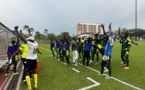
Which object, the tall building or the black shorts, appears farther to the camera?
the tall building

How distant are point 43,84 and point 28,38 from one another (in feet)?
7.26

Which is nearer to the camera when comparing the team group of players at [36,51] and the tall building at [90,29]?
Answer: the team group of players at [36,51]

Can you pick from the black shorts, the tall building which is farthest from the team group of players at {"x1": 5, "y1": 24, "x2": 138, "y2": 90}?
the tall building

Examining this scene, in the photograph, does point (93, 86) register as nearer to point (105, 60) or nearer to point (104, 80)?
point (104, 80)

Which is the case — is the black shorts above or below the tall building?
below

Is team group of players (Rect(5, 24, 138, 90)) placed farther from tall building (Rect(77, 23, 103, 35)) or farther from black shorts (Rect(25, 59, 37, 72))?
tall building (Rect(77, 23, 103, 35))

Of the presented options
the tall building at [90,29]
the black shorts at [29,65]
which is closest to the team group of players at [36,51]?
the black shorts at [29,65]

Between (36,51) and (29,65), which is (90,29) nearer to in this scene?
(36,51)

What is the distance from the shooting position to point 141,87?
7902 mm

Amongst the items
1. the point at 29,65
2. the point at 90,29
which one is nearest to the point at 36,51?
the point at 29,65

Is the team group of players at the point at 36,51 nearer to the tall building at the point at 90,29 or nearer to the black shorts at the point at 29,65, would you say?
the black shorts at the point at 29,65

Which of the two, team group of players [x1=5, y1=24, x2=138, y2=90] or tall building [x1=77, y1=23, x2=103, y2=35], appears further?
tall building [x1=77, y1=23, x2=103, y2=35]

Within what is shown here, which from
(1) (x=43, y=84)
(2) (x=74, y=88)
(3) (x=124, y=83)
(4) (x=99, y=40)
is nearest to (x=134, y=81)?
(3) (x=124, y=83)

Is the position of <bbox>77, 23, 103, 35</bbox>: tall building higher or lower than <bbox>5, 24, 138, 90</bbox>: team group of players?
higher
